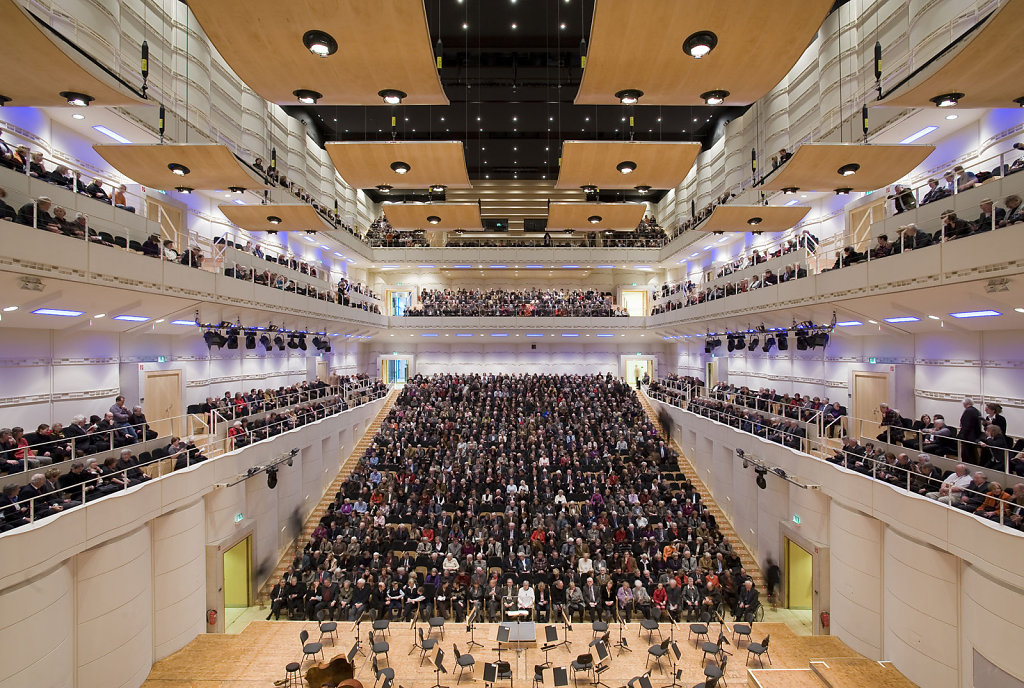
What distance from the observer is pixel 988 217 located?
24.3ft

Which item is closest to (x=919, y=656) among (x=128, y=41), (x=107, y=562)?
(x=107, y=562)

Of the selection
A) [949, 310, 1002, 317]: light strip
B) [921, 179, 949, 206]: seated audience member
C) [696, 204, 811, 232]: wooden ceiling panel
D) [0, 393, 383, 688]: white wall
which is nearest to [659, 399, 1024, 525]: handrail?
[949, 310, 1002, 317]: light strip

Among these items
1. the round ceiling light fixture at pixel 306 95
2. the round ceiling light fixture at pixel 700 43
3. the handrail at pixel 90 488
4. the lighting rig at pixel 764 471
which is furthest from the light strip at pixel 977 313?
the handrail at pixel 90 488

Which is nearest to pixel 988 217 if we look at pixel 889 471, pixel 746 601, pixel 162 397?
pixel 889 471

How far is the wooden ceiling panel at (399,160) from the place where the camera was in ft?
31.7

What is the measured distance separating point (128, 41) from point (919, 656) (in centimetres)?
1942

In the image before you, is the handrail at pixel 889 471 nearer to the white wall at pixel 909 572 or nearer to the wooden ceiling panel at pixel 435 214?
the white wall at pixel 909 572

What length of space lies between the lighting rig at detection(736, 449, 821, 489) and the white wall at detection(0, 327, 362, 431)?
15.9 meters

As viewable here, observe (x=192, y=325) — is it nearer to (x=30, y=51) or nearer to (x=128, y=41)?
(x=128, y=41)

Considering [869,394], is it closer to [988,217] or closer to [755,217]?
[755,217]

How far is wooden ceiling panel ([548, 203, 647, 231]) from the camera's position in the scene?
16.0 m

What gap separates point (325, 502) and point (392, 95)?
15.1 m

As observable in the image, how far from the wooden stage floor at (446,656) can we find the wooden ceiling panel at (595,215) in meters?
11.1

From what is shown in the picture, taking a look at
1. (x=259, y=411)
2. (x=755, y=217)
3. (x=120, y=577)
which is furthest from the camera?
(x=259, y=411)
